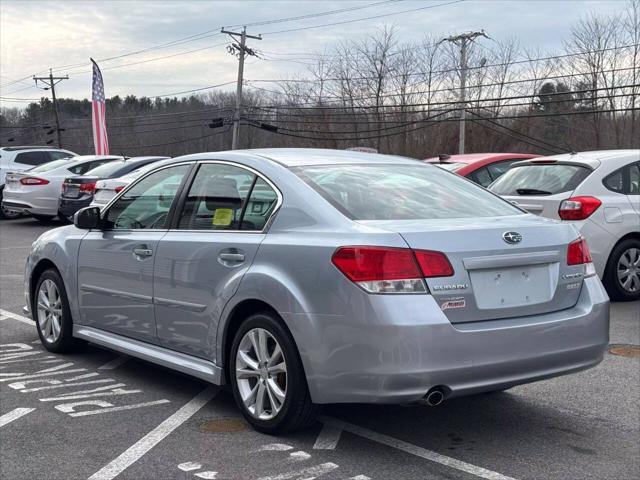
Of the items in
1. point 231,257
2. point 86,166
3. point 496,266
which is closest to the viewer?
point 496,266

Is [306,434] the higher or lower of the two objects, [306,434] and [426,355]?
the lower

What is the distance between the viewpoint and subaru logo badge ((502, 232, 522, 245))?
4312 mm

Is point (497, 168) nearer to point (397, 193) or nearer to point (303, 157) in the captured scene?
point (303, 157)

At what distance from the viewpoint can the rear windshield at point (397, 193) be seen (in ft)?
15.0

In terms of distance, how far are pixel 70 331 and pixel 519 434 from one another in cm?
351

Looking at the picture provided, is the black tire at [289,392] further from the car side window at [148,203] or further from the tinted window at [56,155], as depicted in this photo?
the tinted window at [56,155]

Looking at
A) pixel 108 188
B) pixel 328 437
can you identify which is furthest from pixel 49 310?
pixel 108 188

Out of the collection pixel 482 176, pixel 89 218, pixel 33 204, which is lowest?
pixel 33 204

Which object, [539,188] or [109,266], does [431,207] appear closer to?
[109,266]

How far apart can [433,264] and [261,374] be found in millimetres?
1157

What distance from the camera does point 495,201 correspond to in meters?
5.13

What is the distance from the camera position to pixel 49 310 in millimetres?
6734

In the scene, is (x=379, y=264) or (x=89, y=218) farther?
(x=89, y=218)

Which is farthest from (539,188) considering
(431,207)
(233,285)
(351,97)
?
(351,97)
